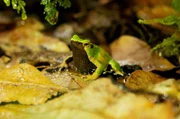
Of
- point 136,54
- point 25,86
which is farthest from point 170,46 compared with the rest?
point 25,86

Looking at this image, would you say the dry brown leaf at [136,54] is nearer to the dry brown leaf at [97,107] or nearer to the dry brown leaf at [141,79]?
the dry brown leaf at [141,79]

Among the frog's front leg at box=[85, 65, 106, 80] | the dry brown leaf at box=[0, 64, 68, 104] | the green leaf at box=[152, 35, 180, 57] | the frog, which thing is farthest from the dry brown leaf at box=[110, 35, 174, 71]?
the dry brown leaf at box=[0, 64, 68, 104]

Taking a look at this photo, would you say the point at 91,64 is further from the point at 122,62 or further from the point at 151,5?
the point at 151,5

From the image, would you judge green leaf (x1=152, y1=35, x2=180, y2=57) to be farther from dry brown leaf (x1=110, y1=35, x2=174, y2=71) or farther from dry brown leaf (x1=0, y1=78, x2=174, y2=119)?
dry brown leaf (x1=0, y1=78, x2=174, y2=119)


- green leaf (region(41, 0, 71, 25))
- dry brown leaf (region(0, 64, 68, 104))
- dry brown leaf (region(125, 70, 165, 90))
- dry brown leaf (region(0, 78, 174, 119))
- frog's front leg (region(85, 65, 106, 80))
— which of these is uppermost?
green leaf (region(41, 0, 71, 25))

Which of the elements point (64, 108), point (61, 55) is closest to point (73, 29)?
point (61, 55)

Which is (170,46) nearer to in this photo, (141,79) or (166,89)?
(141,79)
